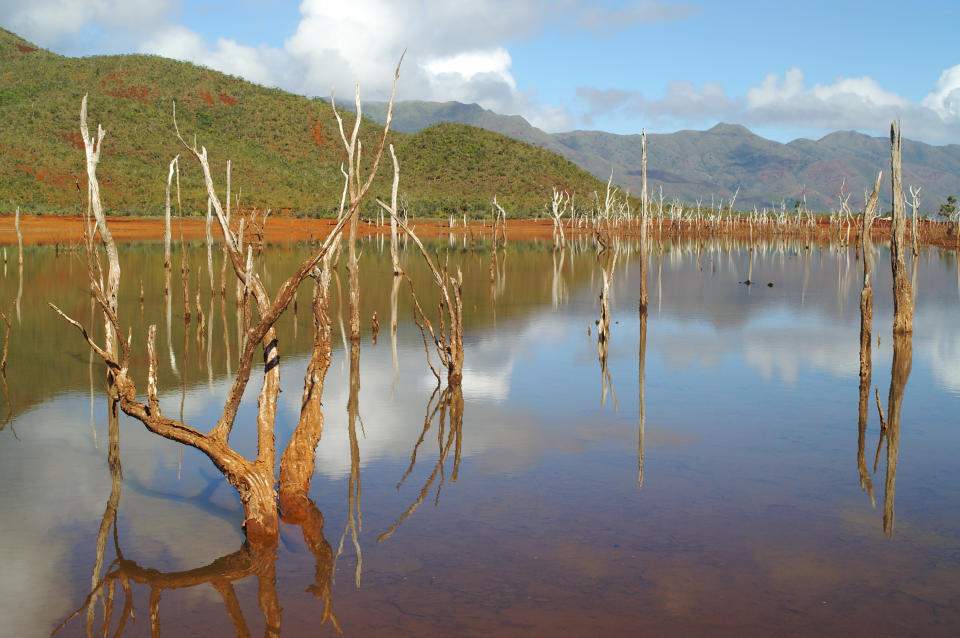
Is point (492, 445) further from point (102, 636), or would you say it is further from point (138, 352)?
point (138, 352)

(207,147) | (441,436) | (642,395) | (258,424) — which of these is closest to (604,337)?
(642,395)

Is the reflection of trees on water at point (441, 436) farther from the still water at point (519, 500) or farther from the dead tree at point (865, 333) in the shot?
the dead tree at point (865, 333)

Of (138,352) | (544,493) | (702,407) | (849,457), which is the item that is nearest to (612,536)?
(544,493)

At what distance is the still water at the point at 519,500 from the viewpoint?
5184 millimetres

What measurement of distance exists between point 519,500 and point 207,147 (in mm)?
72223

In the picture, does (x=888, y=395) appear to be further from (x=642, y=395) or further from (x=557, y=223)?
(x=557, y=223)

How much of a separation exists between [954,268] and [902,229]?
2392cm

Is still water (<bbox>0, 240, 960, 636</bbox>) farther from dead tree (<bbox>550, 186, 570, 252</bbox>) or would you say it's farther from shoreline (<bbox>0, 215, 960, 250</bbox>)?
shoreline (<bbox>0, 215, 960, 250</bbox>)

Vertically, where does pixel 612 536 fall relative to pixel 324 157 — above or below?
below

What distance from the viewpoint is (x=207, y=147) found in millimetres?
73312

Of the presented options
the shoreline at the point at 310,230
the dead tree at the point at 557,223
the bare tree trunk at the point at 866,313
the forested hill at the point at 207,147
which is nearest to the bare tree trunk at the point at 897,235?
the bare tree trunk at the point at 866,313

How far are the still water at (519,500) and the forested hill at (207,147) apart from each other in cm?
4374

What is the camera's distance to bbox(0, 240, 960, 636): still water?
17.0 feet

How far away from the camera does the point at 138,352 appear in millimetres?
13281
